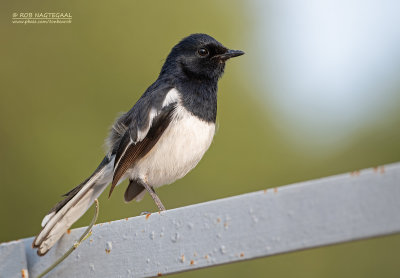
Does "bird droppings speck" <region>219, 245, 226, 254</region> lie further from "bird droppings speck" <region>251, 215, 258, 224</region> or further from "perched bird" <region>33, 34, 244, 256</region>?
"perched bird" <region>33, 34, 244, 256</region>

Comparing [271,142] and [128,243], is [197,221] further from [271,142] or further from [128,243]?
[271,142]

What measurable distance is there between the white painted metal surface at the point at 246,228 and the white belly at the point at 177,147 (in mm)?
1289

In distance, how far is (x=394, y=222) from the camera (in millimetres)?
1431

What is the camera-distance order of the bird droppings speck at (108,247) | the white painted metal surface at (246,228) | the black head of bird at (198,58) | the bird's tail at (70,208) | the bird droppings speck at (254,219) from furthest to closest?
1. the black head of bird at (198,58)
2. the bird's tail at (70,208)
3. the bird droppings speck at (108,247)
4. the bird droppings speck at (254,219)
5. the white painted metal surface at (246,228)

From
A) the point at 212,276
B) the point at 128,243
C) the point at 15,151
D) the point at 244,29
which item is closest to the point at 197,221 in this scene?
the point at 128,243

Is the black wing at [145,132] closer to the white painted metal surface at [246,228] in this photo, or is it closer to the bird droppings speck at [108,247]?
the white painted metal surface at [246,228]

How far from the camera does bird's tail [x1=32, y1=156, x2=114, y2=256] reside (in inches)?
94.4

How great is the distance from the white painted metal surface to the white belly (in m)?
1.29

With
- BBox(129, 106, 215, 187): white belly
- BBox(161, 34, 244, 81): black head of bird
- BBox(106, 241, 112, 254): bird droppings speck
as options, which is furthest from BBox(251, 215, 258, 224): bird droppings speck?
BBox(161, 34, 244, 81): black head of bird

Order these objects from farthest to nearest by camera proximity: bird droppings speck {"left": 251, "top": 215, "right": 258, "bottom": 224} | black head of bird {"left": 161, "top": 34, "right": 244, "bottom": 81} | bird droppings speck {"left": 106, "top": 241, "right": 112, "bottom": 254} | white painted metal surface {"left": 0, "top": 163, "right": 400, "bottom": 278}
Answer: black head of bird {"left": 161, "top": 34, "right": 244, "bottom": 81}
bird droppings speck {"left": 106, "top": 241, "right": 112, "bottom": 254}
bird droppings speck {"left": 251, "top": 215, "right": 258, "bottom": 224}
white painted metal surface {"left": 0, "top": 163, "right": 400, "bottom": 278}

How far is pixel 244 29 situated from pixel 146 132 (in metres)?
5.86

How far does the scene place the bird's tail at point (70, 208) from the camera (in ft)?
7.87

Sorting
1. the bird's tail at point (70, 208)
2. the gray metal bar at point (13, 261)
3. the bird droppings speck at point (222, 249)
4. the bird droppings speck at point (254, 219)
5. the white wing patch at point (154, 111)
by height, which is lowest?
the gray metal bar at point (13, 261)

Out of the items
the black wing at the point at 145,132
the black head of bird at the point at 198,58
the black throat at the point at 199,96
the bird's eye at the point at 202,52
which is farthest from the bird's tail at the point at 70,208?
the bird's eye at the point at 202,52
